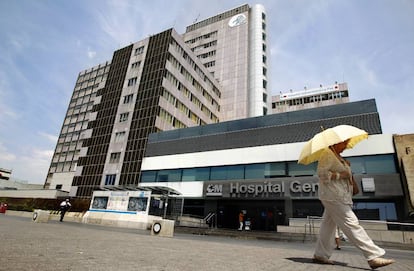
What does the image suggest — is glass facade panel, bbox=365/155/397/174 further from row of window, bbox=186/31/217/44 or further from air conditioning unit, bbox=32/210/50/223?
row of window, bbox=186/31/217/44

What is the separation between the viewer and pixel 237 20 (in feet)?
223

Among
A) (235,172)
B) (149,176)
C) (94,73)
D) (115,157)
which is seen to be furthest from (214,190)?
(94,73)

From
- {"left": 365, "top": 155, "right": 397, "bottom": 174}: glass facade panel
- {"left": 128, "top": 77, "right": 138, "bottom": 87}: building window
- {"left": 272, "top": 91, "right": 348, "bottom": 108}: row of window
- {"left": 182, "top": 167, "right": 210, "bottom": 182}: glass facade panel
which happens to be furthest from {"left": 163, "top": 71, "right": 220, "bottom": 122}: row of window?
{"left": 365, "top": 155, "right": 397, "bottom": 174}: glass facade panel

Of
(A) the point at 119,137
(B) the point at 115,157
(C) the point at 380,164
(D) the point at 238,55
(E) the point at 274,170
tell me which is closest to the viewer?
(C) the point at 380,164

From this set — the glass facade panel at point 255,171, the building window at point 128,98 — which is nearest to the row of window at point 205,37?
the building window at point 128,98

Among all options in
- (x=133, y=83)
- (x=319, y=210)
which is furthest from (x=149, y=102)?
(x=319, y=210)

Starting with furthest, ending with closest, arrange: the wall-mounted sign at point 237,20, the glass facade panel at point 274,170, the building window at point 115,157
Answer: the wall-mounted sign at point 237,20, the building window at point 115,157, the glass facade panel at point 274,170

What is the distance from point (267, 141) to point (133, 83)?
2898cm

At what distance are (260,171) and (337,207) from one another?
22.2 metres

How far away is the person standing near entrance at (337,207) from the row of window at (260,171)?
20.2 meters

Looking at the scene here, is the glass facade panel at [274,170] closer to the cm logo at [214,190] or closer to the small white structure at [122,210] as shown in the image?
the cm logo at [214,190]

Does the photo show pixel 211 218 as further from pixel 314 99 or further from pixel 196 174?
pixel 314 99

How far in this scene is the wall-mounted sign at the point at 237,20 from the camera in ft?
220

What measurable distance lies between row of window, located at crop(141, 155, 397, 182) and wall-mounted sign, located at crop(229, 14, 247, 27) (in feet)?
160
